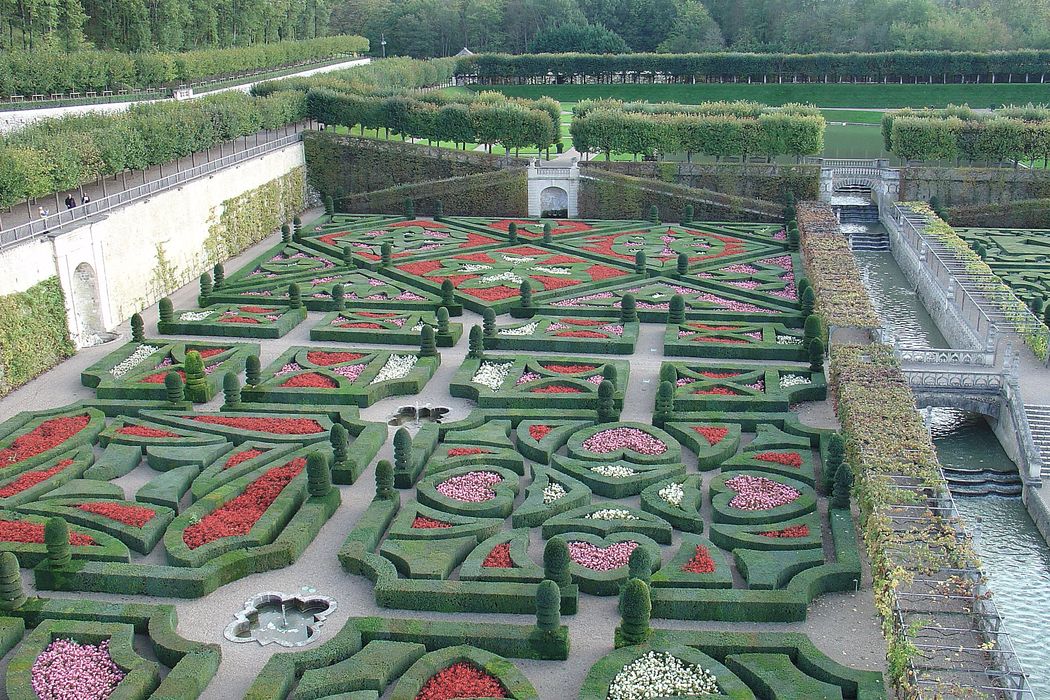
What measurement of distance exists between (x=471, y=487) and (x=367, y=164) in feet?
126

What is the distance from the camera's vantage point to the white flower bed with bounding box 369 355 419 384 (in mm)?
30391

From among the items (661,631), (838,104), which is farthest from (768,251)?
(838,104)

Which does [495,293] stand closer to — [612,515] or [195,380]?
[195,380]

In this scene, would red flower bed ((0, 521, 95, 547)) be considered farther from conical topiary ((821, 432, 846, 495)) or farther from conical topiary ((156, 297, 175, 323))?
conical topiary ((821, 432, 846, 495))

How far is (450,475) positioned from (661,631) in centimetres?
740

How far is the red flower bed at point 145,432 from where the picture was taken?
26.3 m

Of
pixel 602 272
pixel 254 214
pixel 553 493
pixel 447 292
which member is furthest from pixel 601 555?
pixel 254 214

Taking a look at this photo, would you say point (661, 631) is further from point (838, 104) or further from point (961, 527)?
point (838, 104)

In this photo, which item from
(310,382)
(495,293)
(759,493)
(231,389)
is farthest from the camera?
(495,293)

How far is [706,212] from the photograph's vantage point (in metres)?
52.5

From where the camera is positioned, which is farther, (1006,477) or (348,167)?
(348,167)

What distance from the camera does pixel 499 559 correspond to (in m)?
20.3

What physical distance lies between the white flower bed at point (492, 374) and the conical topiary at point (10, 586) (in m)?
13.9

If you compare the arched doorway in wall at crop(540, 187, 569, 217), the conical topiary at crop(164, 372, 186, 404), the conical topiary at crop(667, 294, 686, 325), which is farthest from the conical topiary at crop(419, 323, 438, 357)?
the arched doorway in wall at crop(540, 187, 569, 217)
